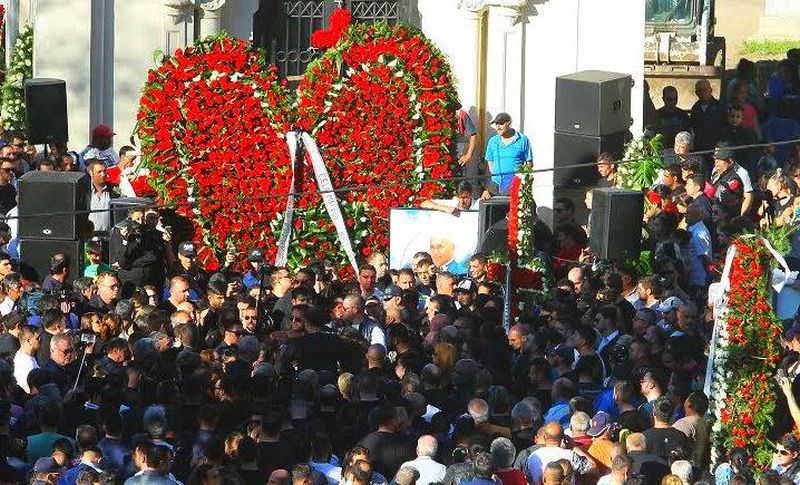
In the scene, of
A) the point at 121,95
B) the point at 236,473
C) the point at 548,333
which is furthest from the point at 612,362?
the point at 121,95

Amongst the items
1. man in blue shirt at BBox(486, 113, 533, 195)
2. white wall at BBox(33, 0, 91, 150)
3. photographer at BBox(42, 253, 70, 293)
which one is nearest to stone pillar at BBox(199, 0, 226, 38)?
white wall at BBox(33, 0, 91, 150)

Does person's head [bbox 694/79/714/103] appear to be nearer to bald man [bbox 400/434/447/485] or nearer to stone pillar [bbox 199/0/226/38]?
stone pillar [bbox 199/0/226/38]

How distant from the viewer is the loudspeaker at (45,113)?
23.5 meters

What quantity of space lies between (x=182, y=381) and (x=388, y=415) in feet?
5.20

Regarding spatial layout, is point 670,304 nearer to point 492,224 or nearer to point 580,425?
point 492,224

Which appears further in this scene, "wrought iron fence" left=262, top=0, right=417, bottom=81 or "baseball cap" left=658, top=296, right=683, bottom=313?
"wrought iron fence" left=262, top=0, right=417, bottom=81

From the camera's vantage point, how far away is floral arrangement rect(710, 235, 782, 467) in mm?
17188

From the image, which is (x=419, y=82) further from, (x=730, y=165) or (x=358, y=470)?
(x=358, y=470)

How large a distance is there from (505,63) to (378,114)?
240 centimetres

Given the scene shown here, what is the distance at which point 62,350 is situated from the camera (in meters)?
17.6

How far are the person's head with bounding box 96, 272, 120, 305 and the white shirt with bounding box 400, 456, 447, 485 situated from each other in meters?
4.69

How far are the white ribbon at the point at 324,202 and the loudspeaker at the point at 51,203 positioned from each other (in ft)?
9.19

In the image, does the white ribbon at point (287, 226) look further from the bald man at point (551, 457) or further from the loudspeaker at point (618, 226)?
the bald man at point (551, 457)

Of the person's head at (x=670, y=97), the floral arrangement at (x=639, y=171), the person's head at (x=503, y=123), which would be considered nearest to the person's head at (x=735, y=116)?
the person's head at (x=670, y=97)
